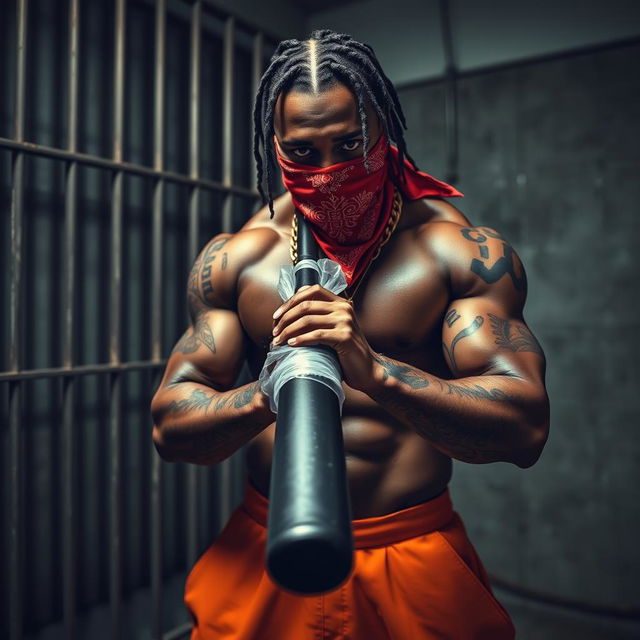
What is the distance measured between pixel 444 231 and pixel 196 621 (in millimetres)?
836

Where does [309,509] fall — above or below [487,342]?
below

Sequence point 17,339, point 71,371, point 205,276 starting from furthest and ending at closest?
point 71,371 < point 17,339 < point 205,276

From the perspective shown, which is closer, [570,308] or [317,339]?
[317,339]

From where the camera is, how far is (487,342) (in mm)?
977

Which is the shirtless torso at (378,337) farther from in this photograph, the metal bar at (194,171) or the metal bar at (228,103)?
the metal bar at (228,103)

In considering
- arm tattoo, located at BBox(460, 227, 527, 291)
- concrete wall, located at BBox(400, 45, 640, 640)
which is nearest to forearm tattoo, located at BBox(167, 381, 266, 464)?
arm tattoo, located at BBox(460, 227, 527, 291)

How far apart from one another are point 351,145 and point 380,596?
0.73m

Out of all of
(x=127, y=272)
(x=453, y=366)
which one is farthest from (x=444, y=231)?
(x=127, y=272)

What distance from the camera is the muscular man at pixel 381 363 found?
93 cm

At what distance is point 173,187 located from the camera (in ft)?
7.00

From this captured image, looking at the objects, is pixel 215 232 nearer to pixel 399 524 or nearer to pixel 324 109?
pixel 324 109

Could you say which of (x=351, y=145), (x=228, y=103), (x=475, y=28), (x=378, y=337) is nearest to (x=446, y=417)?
(x=378, y=337)

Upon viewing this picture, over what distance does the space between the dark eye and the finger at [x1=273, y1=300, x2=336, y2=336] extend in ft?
1.06

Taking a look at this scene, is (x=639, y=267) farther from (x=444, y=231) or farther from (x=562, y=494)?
(x=444, y=231)
